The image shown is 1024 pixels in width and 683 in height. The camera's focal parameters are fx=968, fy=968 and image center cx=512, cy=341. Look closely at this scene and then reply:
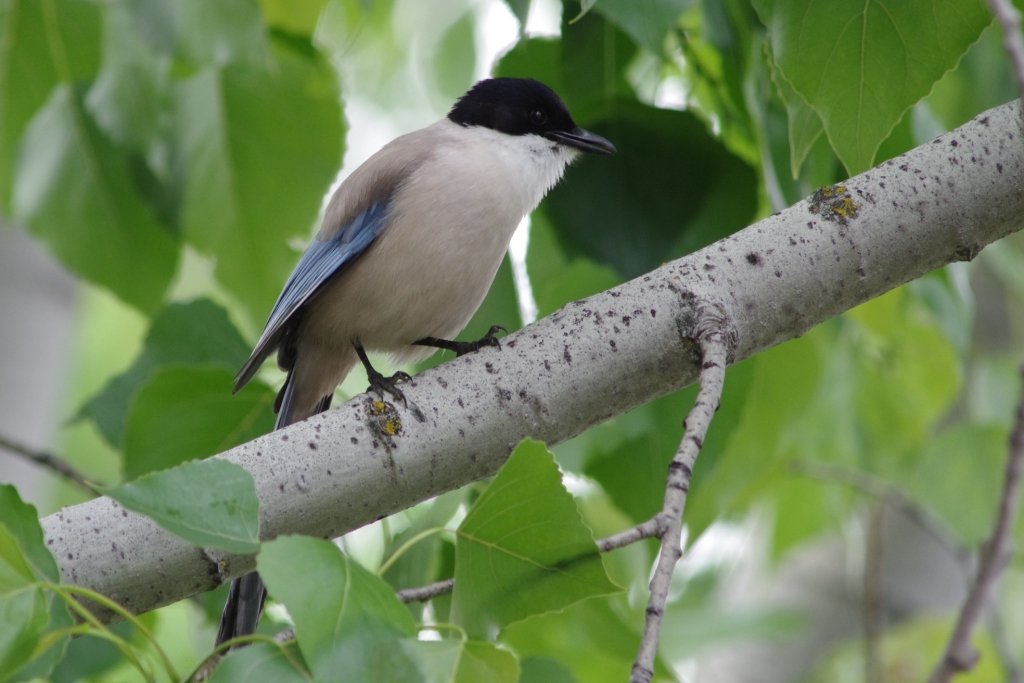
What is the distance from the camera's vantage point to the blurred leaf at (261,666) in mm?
1292

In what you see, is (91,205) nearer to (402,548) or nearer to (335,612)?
(402,548)

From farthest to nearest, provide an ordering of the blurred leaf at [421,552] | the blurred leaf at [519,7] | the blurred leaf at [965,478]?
the blurred leaf at [965,478] < the blurred leaf at [421,552] < the blurred leaf at [519,7]

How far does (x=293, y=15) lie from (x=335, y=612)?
2.25 meters

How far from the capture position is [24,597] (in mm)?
1242

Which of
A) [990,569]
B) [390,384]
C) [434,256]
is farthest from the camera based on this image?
[434,256]

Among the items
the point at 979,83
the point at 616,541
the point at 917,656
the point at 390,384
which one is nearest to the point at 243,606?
the point at 390,384

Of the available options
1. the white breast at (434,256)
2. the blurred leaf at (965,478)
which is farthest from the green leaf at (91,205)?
the blurred leaf at (965,478)

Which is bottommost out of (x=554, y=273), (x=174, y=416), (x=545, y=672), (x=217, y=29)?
(x=545, y=672)

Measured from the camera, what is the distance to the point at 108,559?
1469 millimetres

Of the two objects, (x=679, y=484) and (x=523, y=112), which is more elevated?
(x=523, y=112)

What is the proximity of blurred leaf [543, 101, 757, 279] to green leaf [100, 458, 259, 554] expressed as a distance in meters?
1.23

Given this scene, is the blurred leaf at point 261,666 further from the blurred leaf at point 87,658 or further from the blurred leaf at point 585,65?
the blurred leaf at point 585,65

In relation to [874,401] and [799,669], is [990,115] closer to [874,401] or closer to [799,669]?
[874,401]

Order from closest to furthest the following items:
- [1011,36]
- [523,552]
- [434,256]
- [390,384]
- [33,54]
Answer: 1. [1011,36]
2. [523,552]
3. [390,384]
4. [434,256]
5. [33,54]
